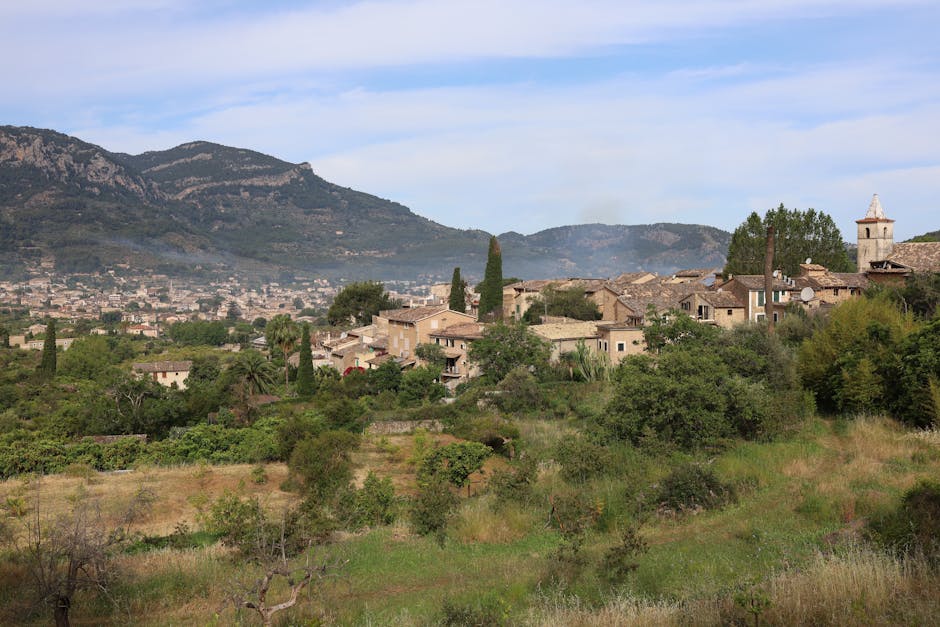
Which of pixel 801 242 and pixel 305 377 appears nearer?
pixel 305 377

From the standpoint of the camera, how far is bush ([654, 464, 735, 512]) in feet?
40.7

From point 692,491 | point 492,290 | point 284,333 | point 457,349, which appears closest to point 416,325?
point 457,349

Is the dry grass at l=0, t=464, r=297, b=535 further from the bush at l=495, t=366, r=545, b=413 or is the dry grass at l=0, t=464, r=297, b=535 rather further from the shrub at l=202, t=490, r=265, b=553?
the bush at l=495, t=366, r=545, b=413

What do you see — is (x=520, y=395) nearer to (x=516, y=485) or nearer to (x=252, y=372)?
(x=516, y=485)

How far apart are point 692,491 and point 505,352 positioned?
77.5ft

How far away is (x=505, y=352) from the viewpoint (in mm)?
35938

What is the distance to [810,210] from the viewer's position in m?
57.0

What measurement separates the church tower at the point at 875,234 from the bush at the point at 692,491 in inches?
1855

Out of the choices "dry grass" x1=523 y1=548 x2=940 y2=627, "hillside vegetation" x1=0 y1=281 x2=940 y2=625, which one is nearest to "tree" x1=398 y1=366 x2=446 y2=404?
"hillside vegetation" x1=0 y1=281 x2=940 y2=625

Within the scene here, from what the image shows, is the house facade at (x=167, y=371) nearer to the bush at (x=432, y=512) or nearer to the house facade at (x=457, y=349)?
the house facade at (x=457, y=349)

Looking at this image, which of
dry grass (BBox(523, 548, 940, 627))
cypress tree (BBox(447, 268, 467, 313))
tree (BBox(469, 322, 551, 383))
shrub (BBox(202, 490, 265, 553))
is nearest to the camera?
dry grass (BBox(523, 548, 940, 627))

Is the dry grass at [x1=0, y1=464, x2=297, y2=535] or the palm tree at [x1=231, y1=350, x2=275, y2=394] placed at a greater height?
the palm tree at [x1=231, y1=350, x2=275, y2=394]

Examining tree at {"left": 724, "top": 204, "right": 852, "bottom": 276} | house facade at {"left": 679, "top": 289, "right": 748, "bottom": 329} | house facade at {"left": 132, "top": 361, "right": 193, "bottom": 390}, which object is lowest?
house facade at {"left": 132, "top": 361, "right": 193, "bottom": 390}

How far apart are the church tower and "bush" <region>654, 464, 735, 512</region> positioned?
47122mm
